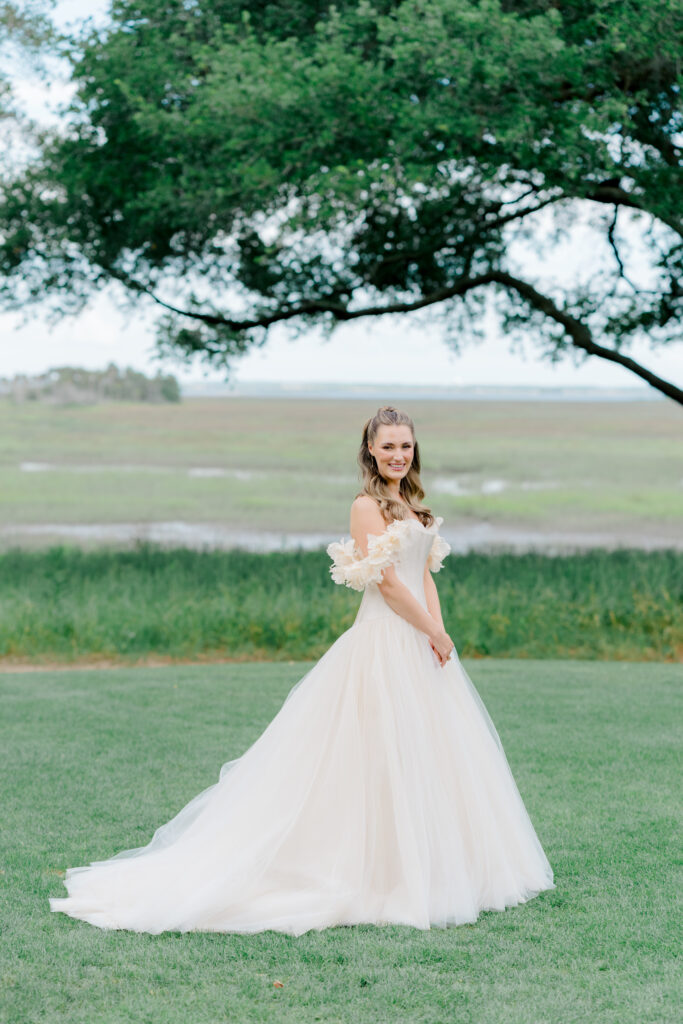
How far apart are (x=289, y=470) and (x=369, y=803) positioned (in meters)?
40.6

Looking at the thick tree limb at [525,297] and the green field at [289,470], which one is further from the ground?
the thick tree limb at [525,297]

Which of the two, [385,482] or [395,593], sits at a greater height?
[385,482]

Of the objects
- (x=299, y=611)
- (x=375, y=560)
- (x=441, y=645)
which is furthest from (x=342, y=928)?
(x=299, y=611)

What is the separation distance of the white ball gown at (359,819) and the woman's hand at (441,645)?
41mm

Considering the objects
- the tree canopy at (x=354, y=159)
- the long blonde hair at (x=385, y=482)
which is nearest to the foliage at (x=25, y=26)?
the tree canopy at (x=354, y=159)

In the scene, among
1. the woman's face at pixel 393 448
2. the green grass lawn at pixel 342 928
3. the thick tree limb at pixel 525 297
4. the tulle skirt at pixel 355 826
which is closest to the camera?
the green grass lawn at pixel 342 928

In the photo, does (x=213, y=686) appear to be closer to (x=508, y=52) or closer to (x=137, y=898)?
(x=137, y=898)

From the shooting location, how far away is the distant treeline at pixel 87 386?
43.1 m

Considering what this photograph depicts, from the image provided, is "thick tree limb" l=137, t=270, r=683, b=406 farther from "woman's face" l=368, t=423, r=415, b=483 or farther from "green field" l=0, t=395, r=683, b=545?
"green field" l=0, t=395, r=683, b=545

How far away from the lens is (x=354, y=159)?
1299 cm

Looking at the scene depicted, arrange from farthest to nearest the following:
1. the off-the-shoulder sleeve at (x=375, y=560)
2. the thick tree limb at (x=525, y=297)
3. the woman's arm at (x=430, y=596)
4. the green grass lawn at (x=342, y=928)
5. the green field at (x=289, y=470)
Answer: the green field at (x=289, y=470), the thick tree limb at (x=525, y=297), the woman's arm at (x=430, y=596), the off-the-shoulder sleeve at (x=375, y=560), the green grass lawn at (x=342, y=928)

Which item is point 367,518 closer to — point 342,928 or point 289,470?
point 342,928

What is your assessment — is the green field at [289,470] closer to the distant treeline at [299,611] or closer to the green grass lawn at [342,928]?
the distant treeline at [299,611]

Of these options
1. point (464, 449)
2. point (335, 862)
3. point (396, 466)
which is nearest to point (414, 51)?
point (396, 466)
